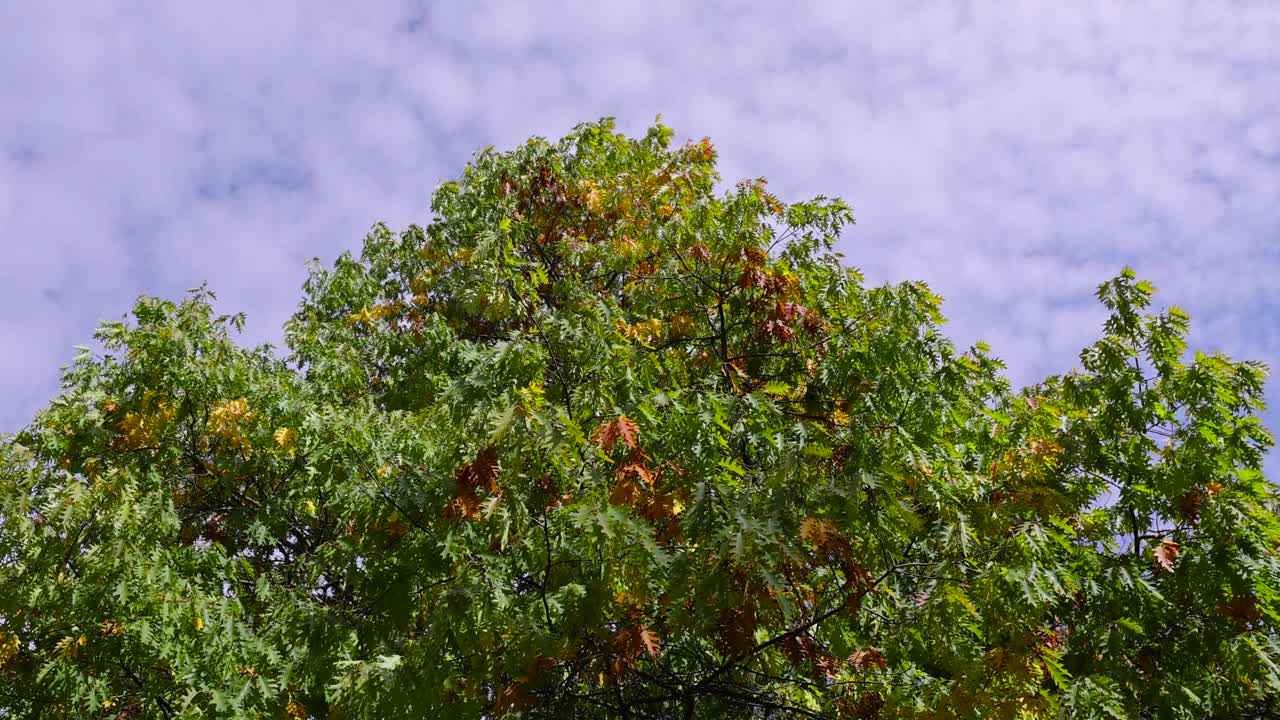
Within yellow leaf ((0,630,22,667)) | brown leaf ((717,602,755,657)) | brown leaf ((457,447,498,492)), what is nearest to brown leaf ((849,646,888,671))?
brown leaf ((717,602,755,657))

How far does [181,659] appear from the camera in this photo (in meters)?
6.41

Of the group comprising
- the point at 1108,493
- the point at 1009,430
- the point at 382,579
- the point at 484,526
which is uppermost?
the point at 1009,430

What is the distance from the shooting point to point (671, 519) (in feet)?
15.6

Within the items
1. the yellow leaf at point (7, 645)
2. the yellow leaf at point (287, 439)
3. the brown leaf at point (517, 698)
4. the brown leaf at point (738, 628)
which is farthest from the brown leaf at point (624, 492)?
the yellow leaf at point (7, 645)

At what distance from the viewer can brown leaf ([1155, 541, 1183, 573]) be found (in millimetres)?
5141

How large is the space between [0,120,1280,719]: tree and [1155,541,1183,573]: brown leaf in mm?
120

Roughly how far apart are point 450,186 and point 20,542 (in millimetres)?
6947

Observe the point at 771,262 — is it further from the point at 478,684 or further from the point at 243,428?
the point at 243,428

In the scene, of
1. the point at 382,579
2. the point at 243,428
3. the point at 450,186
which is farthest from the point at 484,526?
the point at 450,186

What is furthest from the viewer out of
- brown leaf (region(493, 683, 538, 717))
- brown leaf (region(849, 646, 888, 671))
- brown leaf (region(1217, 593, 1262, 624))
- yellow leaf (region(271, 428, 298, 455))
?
yellow leaf (region(271, 428, 298, 455))

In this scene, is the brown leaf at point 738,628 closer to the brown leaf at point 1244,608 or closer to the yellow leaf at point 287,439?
the brown leaf at point 1244,608

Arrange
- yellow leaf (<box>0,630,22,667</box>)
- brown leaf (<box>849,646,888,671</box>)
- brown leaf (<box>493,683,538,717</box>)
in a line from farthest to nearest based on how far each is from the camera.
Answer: yellow leaf (<box>0,630,22,667</box>)
brown leaf (<box>849,646,888,671</box>)
brown leaf (<box>493,683,538,717</box>)

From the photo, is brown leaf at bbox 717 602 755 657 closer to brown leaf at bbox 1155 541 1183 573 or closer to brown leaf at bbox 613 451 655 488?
brown leaf at bbox 613 451 655 488

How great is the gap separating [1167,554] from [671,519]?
9.98 ft
